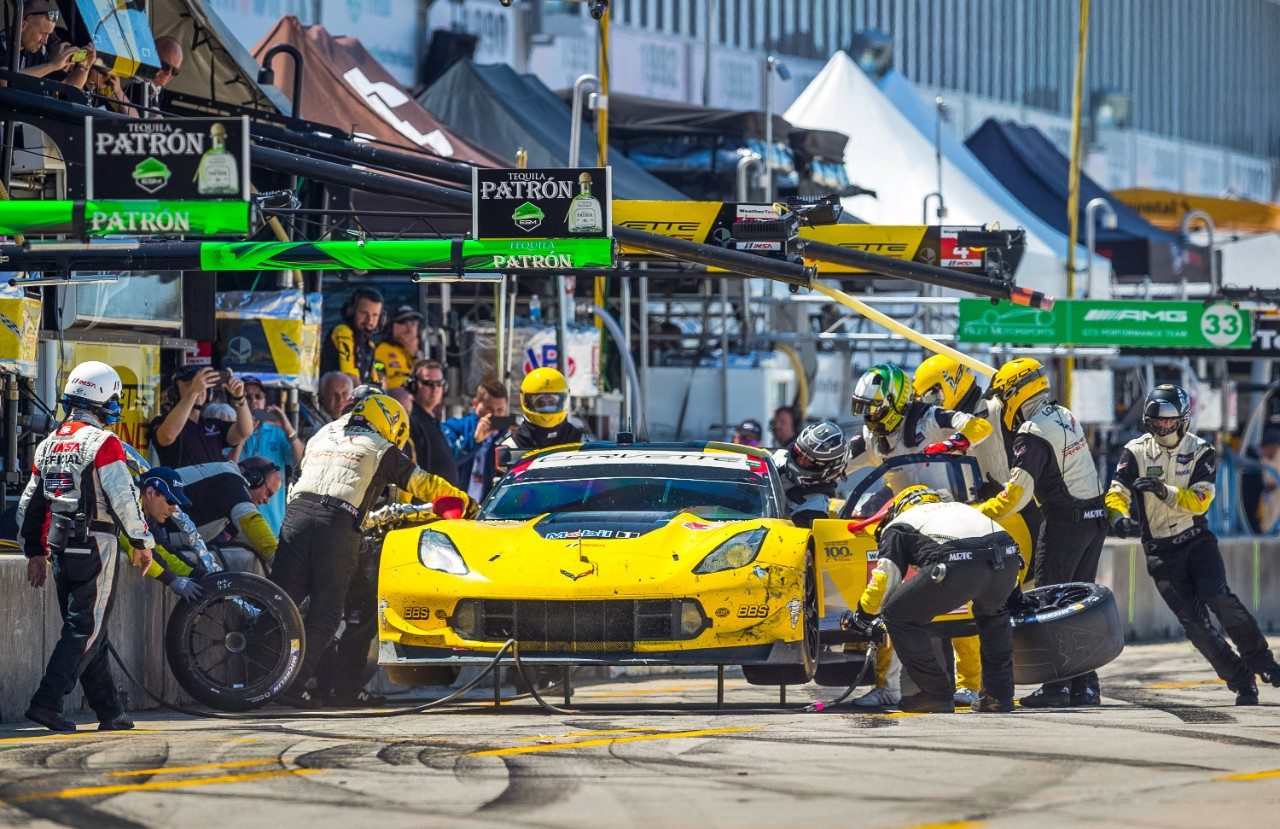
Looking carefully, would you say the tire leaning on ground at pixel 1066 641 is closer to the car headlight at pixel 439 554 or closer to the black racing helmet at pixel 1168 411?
the black racing helmet at pixel 1168 411

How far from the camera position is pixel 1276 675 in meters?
11.5

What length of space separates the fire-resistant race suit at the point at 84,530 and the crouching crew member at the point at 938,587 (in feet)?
11.0

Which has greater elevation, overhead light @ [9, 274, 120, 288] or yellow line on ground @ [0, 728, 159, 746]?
overhead light @ [9, 274, 120, 288]

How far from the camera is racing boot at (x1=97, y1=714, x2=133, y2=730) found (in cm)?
948

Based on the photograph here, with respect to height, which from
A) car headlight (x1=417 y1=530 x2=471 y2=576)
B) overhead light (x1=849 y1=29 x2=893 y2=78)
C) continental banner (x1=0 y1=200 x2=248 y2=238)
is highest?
overhead light (x1=849 y1=29 x2=893 y2=78)

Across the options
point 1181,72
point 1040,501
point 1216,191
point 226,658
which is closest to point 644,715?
point 226,658

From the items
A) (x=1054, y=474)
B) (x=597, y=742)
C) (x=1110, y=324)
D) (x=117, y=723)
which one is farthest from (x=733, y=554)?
(x=1110, y=324)

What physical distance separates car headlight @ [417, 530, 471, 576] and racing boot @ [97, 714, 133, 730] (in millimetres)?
1490

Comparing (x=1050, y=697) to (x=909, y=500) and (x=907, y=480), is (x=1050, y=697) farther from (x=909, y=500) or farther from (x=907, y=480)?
(x=909, y=500)

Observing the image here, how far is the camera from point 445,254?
11969 millimetres

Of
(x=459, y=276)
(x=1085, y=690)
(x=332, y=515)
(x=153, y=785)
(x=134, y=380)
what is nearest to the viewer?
(x=153, y=785)

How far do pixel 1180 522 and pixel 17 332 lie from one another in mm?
6446

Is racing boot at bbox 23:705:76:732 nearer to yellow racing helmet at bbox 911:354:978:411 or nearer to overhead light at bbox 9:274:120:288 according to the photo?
overhead light at bbox 9:274:120:288

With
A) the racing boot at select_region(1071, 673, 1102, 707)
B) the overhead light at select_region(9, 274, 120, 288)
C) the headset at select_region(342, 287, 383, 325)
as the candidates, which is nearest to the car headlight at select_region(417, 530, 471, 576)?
the overhead light at select_region(9, 274, 120, 288)
